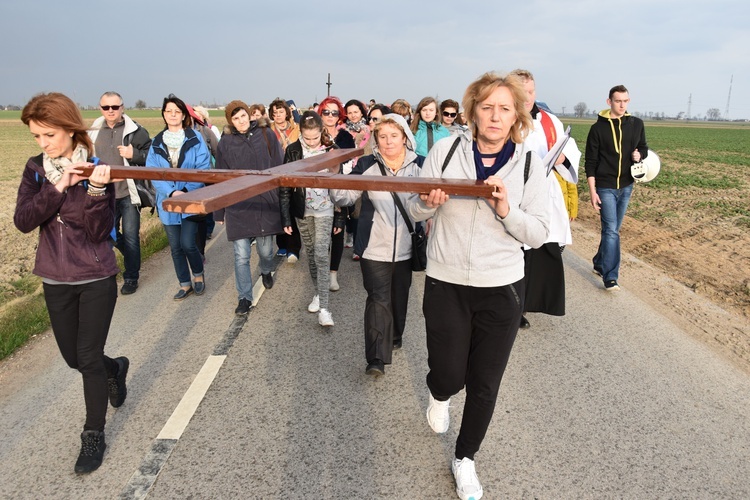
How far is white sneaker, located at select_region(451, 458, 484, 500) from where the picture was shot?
8.49 ft

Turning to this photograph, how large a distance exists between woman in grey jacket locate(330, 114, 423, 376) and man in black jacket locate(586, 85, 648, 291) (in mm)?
2885

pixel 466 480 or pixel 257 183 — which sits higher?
pixel 257 183

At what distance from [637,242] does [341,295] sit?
565 centimetres

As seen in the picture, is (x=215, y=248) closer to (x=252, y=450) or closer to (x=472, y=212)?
(x=252, y=450)

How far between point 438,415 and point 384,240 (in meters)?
1.35

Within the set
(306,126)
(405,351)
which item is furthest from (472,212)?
(306,126)

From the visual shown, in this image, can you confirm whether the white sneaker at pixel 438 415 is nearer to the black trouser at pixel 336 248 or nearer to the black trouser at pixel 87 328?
the black trouser at pixel 87 328

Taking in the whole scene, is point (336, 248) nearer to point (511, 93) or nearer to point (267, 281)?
point (267, 281)

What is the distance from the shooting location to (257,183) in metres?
2.15

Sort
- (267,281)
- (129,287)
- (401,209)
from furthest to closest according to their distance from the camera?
(267,281) < (129,287) < (401,209)

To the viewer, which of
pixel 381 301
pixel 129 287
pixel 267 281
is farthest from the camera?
pixel 267 281

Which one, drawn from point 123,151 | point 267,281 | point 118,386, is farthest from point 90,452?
point 123,151

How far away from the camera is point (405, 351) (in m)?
4.34

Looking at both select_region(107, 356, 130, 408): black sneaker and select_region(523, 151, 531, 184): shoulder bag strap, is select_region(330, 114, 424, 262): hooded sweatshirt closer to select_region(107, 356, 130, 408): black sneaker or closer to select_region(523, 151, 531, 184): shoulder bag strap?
select_region(523, 151, 531, 184): shoulder bag strap
